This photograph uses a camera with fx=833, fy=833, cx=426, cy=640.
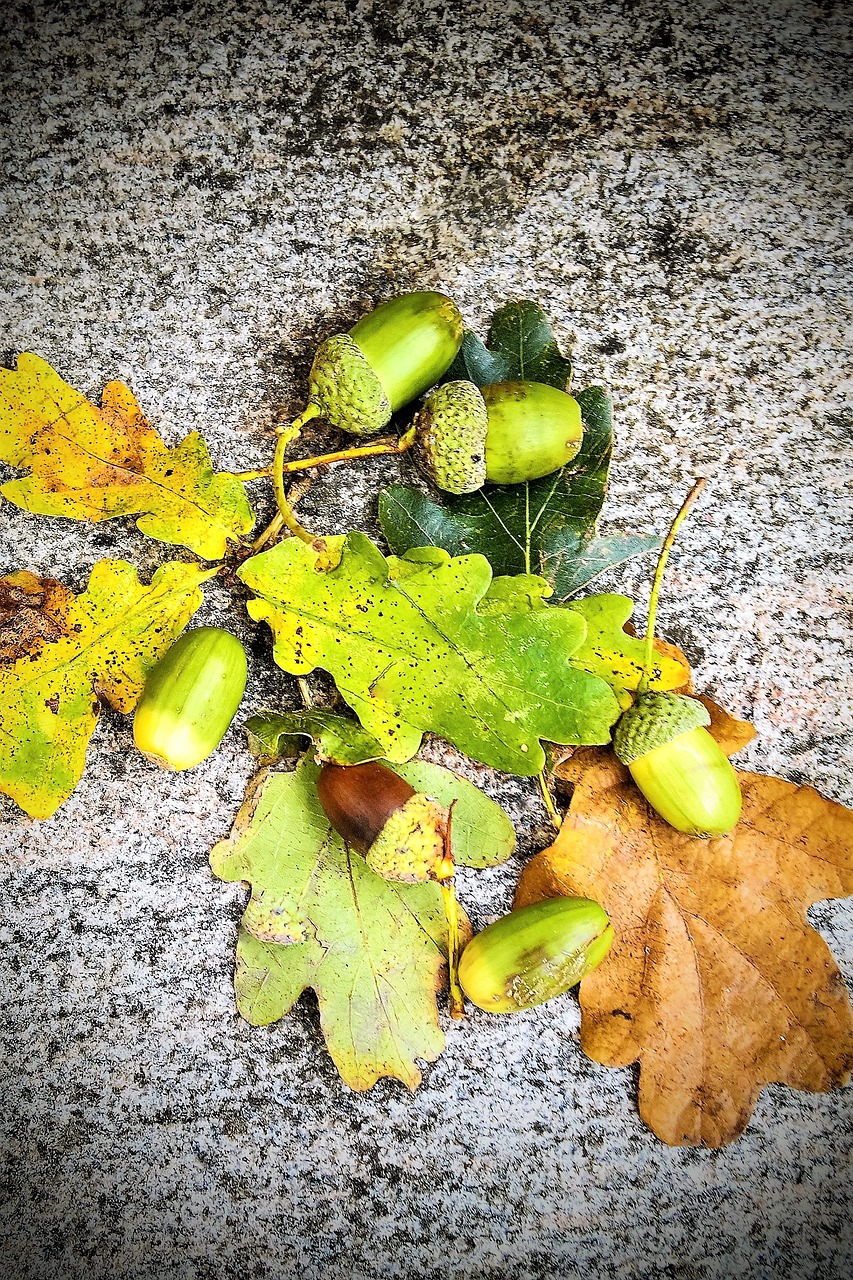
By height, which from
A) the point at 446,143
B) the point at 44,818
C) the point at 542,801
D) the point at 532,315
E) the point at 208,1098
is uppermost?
the point at 446,143

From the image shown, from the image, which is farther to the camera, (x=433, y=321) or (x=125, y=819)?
(x=125, y=819)

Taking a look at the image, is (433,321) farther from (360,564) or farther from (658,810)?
(658,810)

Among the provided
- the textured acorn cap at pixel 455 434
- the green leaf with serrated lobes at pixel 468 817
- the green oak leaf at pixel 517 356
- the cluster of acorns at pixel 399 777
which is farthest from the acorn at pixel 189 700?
the green oak leaf at pixel 517 356

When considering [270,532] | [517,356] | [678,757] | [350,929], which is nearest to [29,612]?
[270,532]

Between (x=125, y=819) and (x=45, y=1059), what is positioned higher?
(x=125, y=819)

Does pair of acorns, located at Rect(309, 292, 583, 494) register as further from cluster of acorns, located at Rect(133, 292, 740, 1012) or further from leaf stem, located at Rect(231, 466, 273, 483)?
leaf stem, located at Rect(231, 466, 273, 483)

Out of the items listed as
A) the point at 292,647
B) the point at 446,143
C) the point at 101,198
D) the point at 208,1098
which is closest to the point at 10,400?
the point at 101,198
